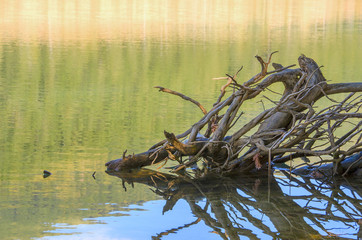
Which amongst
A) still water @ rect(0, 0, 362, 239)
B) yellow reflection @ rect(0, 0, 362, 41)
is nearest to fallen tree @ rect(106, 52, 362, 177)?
still water @ rect(0, 0, 362, 239)

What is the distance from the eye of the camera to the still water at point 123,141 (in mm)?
6402

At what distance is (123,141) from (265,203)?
10.2 feet

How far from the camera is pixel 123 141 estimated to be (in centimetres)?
981

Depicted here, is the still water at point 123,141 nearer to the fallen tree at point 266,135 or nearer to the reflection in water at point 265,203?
the reflection in water at point 265,203

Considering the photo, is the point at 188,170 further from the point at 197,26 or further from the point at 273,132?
the point at 197,26

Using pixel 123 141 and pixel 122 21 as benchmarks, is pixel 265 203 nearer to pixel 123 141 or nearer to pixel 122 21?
pixel 123 141

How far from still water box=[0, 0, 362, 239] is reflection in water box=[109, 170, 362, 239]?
12mm

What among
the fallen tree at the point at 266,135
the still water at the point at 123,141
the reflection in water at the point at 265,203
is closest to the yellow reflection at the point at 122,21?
the still water at the point at 123,141

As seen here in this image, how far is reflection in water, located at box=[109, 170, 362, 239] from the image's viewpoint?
6.31 meters

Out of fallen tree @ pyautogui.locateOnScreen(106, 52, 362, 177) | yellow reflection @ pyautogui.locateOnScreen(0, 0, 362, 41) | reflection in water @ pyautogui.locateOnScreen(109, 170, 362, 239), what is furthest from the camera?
yellow reflection @ pyautogui.locateOnScreen(0, 0, 362, 41)

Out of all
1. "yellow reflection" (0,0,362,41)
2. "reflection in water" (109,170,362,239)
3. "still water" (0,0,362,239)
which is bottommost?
"reflection in water" (109,170,362,239)

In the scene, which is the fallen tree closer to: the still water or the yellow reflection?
the still water

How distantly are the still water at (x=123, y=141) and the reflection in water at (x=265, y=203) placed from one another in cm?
1

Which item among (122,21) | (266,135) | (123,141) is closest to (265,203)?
(266,135)
